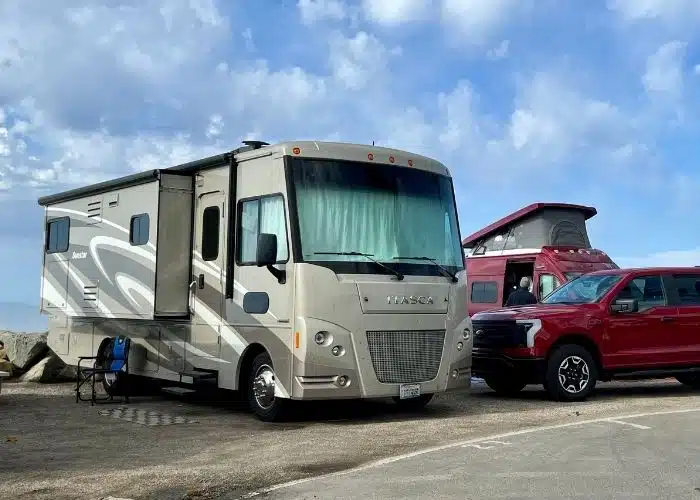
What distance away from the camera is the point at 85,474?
8000mm

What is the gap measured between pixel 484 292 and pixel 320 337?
11.0 m

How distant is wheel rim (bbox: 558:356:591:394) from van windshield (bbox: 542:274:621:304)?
1.02 m

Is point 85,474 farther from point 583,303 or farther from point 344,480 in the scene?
point 583,303

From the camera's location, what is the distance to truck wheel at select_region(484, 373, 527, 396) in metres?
13.9

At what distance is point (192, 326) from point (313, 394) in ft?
8.81

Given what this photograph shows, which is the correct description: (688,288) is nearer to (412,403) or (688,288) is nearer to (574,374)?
(574,374)

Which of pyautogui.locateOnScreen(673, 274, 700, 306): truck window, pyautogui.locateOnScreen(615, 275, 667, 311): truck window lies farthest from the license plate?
pyautogui.locateOnScreen(673, 274, 700, 306): truck window

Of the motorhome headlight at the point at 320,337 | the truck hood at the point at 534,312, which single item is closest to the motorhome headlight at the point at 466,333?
the truck hood at the point at 534,312

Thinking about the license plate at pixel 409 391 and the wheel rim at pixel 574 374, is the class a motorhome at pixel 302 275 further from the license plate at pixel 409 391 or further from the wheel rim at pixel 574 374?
the wheel rim at pixel 574 374

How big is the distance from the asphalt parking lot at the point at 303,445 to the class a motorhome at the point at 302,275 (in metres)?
0.61

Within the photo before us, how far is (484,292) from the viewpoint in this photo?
21.1 m

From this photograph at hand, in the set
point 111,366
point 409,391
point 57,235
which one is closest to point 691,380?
point 409,391

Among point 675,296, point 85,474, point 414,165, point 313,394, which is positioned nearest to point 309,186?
point 414,165

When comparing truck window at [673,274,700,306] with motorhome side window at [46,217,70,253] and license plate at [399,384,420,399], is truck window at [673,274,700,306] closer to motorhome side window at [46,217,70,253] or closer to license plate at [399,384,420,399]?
license plate at [399,384,420,399]
